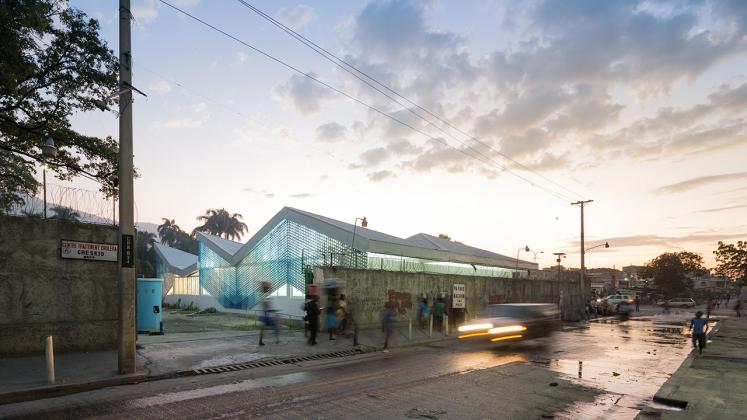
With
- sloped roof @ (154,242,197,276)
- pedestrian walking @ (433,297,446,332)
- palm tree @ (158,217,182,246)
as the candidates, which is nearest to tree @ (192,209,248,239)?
palm tree @ (158,217,182,246)

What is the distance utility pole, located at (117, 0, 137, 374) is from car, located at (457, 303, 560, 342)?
12369mm

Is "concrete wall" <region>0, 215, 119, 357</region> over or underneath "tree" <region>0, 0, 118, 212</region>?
underneath

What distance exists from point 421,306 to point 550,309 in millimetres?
5970

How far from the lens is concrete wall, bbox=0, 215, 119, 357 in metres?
12.2

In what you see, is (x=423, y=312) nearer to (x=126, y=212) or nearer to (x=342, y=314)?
(x=342, y=314)

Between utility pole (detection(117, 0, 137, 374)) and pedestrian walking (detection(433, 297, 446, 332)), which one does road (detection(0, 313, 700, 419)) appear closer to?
utility pole (detection(117, 0, 137, 374))

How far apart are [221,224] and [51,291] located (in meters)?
84.7

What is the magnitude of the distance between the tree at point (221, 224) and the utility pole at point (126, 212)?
8644 cm

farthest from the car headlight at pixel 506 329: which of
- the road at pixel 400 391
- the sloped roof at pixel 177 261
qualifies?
the sloped roof at pixel 177 261

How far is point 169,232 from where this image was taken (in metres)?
92.8

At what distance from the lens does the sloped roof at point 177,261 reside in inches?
1578

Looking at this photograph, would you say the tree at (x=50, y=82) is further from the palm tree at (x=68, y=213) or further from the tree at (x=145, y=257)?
the tree at (x=145, y=257)

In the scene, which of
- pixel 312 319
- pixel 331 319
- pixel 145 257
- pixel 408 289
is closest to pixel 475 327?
pixel 331 319

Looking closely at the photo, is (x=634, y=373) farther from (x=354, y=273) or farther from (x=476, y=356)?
(x=354, y=273)
